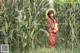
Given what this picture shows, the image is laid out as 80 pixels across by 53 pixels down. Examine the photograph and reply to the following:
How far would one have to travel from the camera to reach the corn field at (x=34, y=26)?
4535 mm

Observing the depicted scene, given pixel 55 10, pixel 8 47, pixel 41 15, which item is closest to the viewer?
pixel 8 47

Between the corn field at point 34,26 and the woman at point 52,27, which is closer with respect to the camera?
the corn field at point 34,26

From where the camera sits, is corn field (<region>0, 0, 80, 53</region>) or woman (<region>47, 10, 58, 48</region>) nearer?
corn field (<region>0, 0, 80, 53</region>)

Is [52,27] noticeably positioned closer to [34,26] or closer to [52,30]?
[52,30]

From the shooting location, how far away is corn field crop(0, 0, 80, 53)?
14.9 ft

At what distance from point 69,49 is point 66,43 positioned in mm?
137

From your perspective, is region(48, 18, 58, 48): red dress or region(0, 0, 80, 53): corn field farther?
region(48, 18, 58, 48): red dress

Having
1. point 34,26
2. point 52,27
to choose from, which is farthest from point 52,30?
point 34,26

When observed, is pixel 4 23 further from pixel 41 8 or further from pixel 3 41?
pixel 41 8

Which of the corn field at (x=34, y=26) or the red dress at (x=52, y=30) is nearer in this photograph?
the corn field at (x=34, y=26)

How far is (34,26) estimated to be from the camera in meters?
4.61

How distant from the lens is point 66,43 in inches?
193

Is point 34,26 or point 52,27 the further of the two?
point 52,27

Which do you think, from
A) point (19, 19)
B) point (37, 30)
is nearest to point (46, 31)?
point (37, 30)
